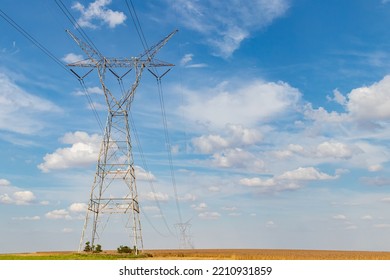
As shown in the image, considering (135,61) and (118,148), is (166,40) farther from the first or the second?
(118,148)

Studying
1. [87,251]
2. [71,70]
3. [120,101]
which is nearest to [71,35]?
[71,70]

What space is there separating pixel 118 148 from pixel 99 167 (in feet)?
13.3

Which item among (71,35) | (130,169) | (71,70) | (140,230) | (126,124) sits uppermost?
(71,35)

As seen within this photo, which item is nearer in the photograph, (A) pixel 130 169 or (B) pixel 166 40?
(A) pixel 130 169

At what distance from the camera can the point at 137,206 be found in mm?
74875

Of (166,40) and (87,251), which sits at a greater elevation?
(166,40)

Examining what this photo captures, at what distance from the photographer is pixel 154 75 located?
8144 cm

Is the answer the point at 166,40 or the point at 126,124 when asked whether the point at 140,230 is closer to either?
the point at 126,124

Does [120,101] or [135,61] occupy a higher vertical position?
[135,61]

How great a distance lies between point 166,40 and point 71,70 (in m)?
16.5
